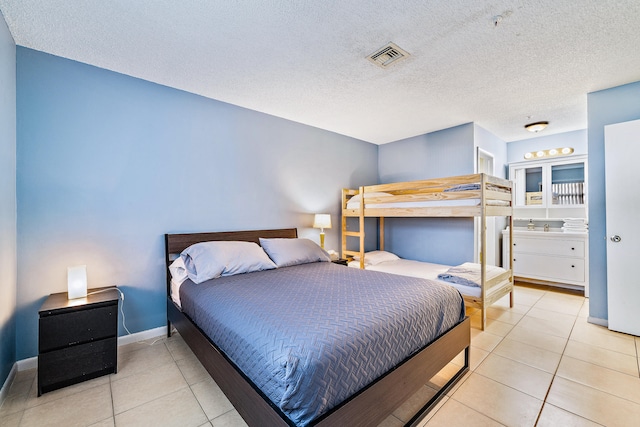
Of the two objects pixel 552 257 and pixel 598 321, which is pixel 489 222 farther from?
pixel 598 321

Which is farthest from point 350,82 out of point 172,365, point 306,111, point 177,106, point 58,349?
point 58,349

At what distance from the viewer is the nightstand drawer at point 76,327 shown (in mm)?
1835

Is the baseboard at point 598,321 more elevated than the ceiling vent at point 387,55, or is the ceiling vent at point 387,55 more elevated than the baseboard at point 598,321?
the ceiling vent at point 387,55

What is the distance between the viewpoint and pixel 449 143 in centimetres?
409

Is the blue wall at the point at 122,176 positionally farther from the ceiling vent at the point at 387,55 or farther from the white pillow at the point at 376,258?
the ceiling vent at the point at 387,55

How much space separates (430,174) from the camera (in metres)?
4.34

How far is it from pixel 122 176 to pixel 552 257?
18.7ft

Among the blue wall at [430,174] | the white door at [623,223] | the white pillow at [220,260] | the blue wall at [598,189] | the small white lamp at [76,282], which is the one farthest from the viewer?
the blue wall at [430,174]

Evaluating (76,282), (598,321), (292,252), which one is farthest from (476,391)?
(76,282)

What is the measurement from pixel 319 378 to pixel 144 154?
2565mm

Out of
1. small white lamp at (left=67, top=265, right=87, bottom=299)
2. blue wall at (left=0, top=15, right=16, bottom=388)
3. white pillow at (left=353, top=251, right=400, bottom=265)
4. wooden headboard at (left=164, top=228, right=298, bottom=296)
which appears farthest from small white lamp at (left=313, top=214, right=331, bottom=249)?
blue wall at (left=0, top=15, right=16, bottom=388)

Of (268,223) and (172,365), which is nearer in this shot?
(172,365)

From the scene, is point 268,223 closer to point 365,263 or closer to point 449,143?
point 365,263

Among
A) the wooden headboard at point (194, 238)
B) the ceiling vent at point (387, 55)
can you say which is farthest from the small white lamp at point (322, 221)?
the ceiling vent at point (387, 55)
